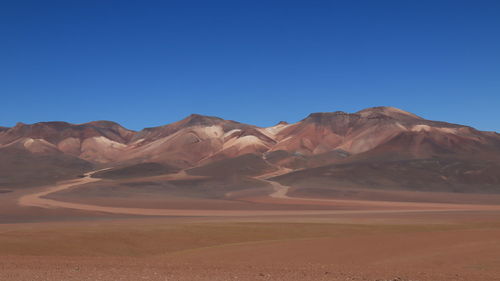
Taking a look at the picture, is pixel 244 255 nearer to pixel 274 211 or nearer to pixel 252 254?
pixel 252 254

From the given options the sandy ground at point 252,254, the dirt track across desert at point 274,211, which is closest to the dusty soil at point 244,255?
the sandy ground at point 252,254

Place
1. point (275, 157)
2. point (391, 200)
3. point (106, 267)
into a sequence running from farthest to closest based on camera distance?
point (275, 157)
point (391, 200)
point (106, 267)

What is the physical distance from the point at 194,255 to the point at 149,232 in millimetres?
9644

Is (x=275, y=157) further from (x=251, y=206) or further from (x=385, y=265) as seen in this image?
(x=385, y=265)

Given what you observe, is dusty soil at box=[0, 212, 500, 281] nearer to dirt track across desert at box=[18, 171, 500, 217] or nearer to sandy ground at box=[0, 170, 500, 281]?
sandy ground at box=[0, 170, 500, 281]

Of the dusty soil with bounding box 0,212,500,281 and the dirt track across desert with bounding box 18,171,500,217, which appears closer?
the dusty soil with bounding box 0,212,500,281

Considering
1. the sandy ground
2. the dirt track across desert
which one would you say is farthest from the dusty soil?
the dirt track across desert

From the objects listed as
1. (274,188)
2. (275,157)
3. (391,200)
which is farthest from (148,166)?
(391,200)

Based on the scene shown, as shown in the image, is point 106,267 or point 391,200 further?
point 391,200

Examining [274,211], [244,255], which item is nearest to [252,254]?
[244,255]

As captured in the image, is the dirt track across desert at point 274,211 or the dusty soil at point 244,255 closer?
the dusty soil at point 244,255

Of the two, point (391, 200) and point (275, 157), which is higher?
point (275, 157)

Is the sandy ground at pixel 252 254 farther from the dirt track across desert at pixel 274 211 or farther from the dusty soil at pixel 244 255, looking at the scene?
the dirt track across desert at pixel 274 211

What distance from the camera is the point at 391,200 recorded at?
91.8 meters
